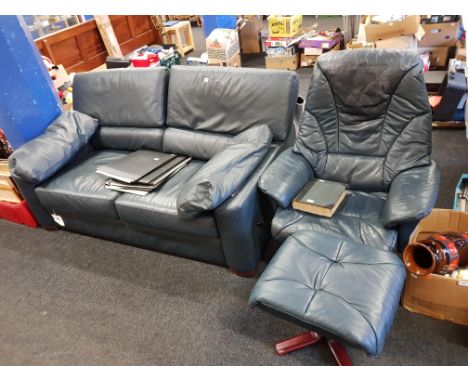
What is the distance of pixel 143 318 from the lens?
1.85 metres

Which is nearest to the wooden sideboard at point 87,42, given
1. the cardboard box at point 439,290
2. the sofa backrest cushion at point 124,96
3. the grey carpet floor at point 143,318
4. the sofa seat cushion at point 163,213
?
the sofa backrest cushion at point 124,96

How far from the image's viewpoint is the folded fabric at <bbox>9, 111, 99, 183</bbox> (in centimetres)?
219

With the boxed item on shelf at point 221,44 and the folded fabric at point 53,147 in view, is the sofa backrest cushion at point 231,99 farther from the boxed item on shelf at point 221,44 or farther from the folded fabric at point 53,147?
the boxed item on shelf at point 221,44

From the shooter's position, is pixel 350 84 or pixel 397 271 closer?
pixel 397 271

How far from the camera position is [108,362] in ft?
5.45

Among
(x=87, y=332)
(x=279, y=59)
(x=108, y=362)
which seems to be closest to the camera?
(x=108, y=362)

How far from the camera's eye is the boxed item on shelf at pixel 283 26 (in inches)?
163

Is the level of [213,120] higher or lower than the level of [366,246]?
higher

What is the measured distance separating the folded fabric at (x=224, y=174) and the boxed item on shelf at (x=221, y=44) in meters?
2.41
